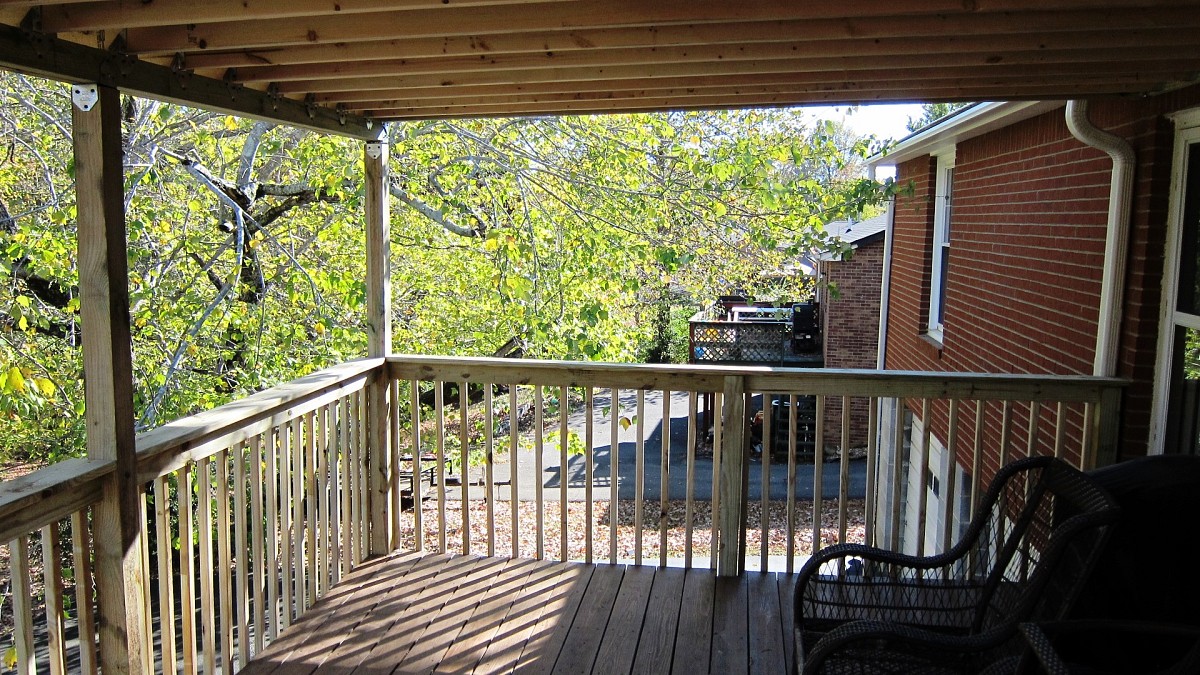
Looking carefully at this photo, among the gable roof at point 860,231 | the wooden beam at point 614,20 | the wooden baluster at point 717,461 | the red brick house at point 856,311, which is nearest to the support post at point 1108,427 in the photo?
the wooden baluster at point 717,461

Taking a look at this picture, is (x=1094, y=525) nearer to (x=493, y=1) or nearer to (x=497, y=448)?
(x=493, y=1)

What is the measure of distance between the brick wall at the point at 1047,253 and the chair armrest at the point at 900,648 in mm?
1835

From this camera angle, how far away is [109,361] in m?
2.57

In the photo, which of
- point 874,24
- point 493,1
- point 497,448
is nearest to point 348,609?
point 493,1

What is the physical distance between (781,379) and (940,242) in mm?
4013

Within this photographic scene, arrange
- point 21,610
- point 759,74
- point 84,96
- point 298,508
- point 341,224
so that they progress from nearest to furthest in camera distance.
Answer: point 21,610, point 84,96, point 759,74, point 298,508, point 341,224

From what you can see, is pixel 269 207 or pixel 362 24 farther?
pixel 269 207

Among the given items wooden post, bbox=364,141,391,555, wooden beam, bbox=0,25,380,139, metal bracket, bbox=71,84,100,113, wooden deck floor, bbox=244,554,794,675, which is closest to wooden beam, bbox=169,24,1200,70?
wooden beam, bbox=0,25,380,139

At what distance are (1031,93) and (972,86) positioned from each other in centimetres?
30

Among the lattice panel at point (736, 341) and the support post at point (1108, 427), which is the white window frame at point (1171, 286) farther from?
the lattice panel at point (736, 341)

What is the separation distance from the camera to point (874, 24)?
8.65 feet

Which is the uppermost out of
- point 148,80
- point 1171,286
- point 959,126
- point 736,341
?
point 959,126

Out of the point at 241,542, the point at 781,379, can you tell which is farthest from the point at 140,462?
the point at 781,379

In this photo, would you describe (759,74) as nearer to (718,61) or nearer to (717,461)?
(718,61)
